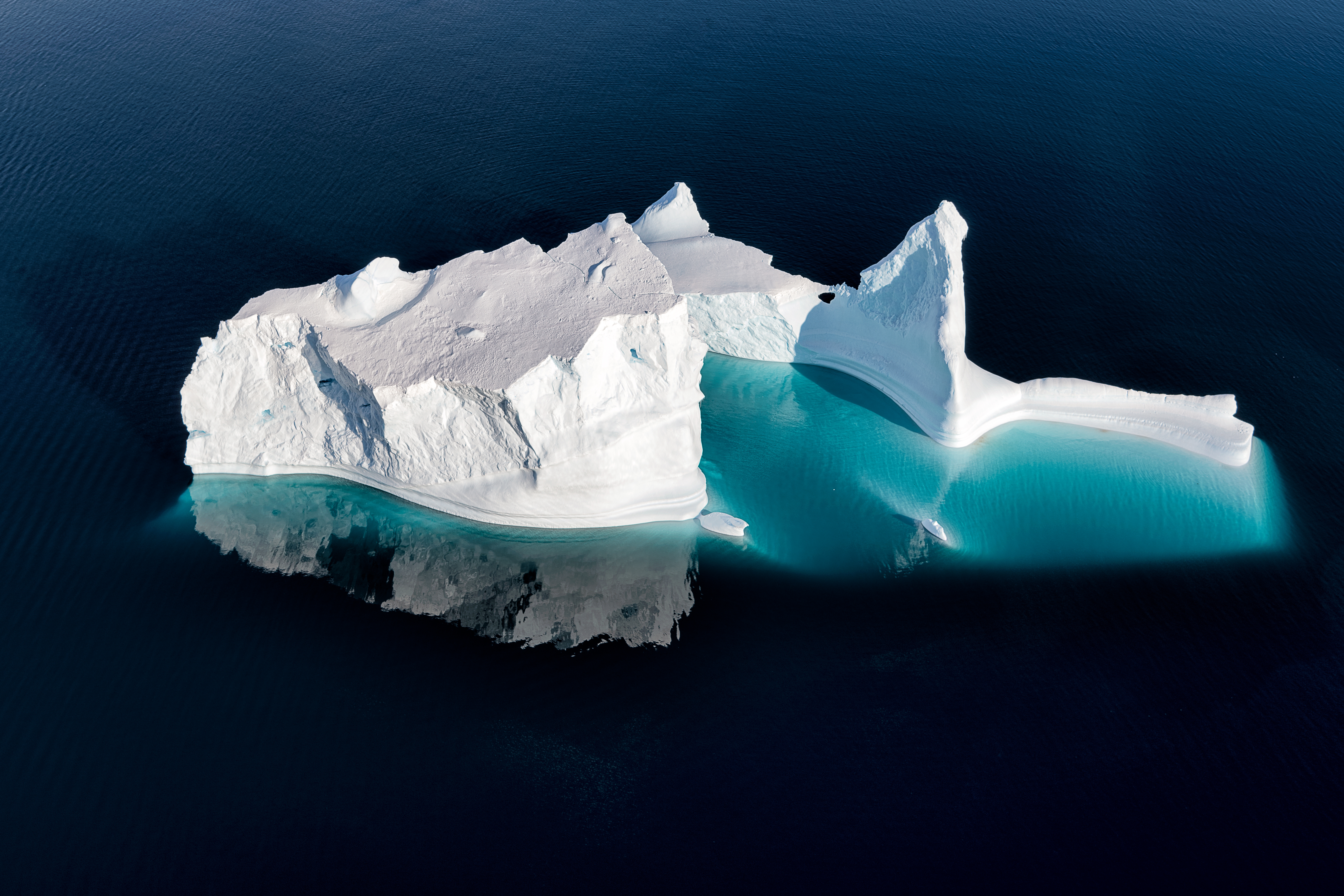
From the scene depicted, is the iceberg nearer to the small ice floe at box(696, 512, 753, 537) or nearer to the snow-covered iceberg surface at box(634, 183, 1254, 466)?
the small ice floe at box(696, 512, 753, 537)

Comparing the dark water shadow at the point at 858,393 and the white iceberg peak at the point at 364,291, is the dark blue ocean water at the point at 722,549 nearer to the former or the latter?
the dark water shadow at the point at 858,393

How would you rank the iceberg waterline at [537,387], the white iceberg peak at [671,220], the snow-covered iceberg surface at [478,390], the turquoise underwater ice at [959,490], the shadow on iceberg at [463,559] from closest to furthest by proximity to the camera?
the shadow on iceberg at [463,559] → the snow-covered iceberg surface at [478,390] → the iceberg waterline at [537,387] → the turquoise underwater ice at [959,490] → the white iceberg peak at [671,220]

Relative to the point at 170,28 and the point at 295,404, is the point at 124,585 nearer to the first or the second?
the point at 295,404

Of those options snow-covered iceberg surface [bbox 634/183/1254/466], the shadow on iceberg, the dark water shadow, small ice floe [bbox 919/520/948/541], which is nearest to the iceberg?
the shadow on iceberg

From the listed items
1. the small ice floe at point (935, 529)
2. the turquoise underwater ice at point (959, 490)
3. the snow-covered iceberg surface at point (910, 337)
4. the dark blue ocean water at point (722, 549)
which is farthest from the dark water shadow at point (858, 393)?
the small ice floe at point (935, 529)

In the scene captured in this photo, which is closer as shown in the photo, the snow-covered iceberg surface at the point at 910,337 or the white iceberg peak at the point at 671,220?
the snow-covered iceberg surface at the point at 910,337

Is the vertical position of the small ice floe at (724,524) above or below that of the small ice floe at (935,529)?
below

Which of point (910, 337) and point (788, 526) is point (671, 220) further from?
point (788, 526)
